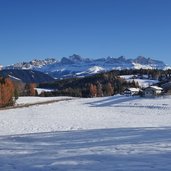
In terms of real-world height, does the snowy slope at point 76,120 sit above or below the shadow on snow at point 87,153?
below

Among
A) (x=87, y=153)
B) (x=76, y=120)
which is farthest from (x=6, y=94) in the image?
(x=87, y=153)

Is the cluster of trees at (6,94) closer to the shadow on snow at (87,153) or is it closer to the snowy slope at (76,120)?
the snowy slope at (76,120)

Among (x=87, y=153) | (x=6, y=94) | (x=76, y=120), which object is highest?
(x=6, y=94)

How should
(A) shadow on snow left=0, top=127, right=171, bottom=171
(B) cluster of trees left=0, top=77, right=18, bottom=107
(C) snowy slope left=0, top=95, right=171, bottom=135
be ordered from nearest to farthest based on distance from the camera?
1. (A) shadow on snow left=0, top=127, right=171, bottom=171
2. (C) snowy slope left=0, top=95, right=171, bottom=135
3. (B) cluster of trees left=0, top=77, right=18, bottom=107

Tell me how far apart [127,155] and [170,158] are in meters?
1.85

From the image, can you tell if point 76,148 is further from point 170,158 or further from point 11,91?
point 11,91

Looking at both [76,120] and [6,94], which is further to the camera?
[6,94]

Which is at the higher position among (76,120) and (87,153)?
(87,153)

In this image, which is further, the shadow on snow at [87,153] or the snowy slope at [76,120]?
the snowy slope at [76,120]

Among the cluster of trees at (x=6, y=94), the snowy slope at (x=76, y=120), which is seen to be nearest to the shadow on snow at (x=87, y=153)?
the snowy slope at (x=76, y=120)

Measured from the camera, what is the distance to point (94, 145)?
786 inches

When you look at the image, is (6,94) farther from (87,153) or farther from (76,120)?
(87,153)

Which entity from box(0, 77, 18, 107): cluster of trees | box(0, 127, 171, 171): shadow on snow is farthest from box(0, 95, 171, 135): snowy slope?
box(0, 77, 18, 107): cluster of trees

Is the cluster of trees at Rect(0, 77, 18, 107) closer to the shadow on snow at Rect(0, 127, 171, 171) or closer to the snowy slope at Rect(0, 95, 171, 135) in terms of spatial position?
the snowy slope at Rect(0, 95, 171, 135)
